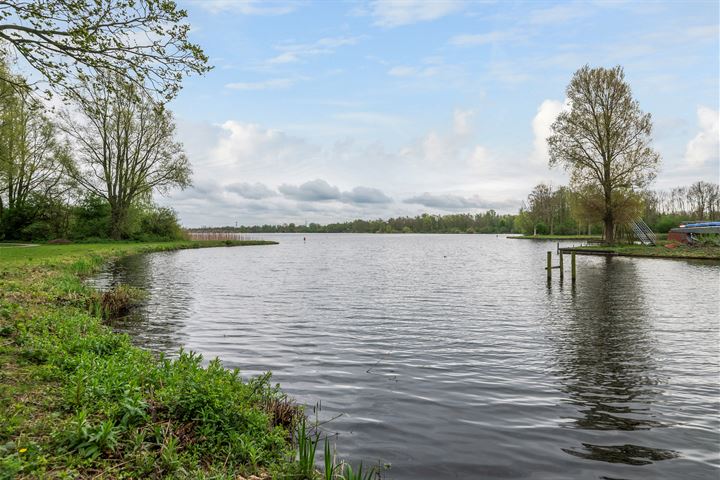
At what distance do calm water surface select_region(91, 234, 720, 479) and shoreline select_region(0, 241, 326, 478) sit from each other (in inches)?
56.8

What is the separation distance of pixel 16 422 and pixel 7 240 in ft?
198

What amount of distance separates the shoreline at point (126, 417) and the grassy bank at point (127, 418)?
13 millimetres


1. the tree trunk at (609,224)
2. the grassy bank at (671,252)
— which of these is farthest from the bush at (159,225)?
the tree trunk at (609,224)

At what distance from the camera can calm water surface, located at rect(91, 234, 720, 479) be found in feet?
21.0

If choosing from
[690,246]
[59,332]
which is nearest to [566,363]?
[59,332]

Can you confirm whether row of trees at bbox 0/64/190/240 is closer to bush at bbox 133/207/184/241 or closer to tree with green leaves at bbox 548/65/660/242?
bush at bbox 133/207/184/241

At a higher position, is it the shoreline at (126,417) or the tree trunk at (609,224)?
the tree trunk at (609,224)

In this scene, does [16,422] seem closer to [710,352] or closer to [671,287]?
[710,352]

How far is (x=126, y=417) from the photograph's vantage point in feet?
17.8

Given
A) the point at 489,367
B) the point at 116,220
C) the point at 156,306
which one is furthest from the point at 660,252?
the point at 116,220

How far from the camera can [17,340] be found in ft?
28.5

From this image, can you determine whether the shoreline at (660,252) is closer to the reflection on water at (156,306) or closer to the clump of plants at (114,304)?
the reflection on water at (156,306)

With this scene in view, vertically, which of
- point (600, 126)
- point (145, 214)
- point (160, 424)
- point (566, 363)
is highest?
point (600, 126)

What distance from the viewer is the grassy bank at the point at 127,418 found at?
184 inches
